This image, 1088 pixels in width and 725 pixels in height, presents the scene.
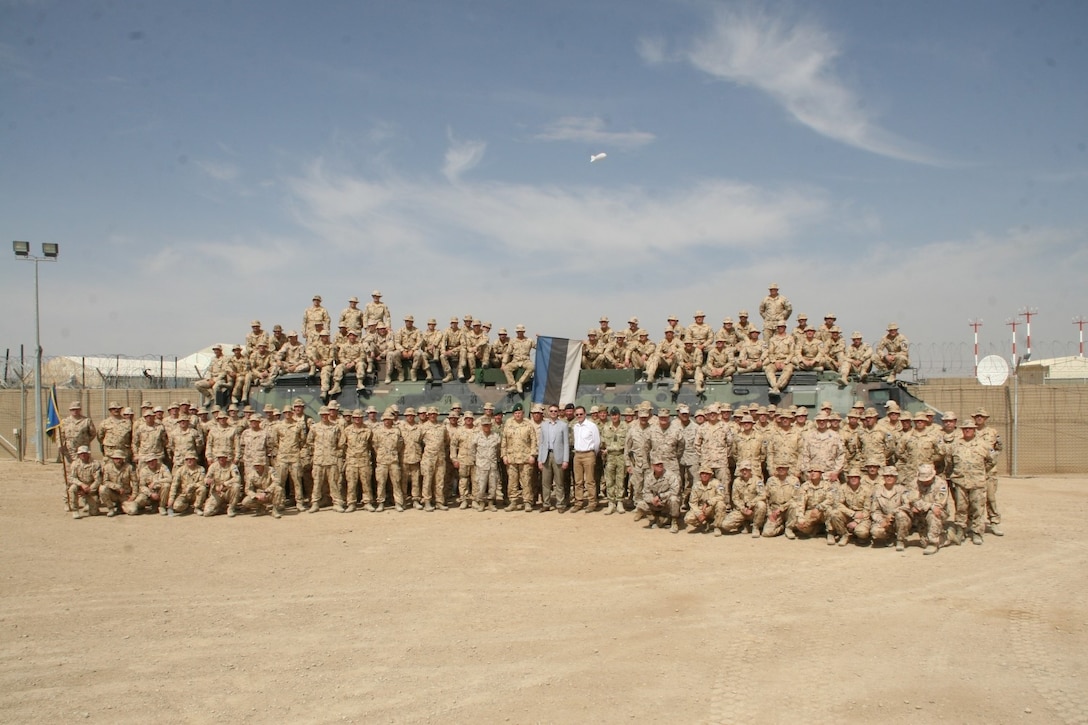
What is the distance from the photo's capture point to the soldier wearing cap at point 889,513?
888cm

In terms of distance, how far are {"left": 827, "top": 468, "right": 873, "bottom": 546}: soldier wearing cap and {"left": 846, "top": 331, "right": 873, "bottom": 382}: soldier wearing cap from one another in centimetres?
331

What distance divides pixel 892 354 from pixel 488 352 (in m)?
6.58

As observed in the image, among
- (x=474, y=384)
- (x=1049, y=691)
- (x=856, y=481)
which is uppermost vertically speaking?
(x=474, y=384)

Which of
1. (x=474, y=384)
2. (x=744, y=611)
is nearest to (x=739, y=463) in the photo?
(x=744, y=611)

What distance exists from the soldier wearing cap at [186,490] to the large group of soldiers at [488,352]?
251 cm

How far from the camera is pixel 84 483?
11.6 meters

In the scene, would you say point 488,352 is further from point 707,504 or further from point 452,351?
point 707,504

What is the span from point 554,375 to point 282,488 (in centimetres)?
473

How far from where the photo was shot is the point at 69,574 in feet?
26.3

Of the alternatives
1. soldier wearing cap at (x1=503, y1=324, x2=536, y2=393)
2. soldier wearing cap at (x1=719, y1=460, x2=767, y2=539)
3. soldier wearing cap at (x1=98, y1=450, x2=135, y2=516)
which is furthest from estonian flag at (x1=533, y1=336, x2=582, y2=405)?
soldier wearing cap at (x1=98, y1=450, x2=135, y2=516)

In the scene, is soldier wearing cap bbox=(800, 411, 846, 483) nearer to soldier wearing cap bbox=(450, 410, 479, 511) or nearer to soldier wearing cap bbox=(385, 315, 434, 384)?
soldier wearing cap bbox=(450, 410, 479, 511)

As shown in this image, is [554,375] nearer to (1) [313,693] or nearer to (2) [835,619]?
(2) [835,619]

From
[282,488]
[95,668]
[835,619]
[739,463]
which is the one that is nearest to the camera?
[95,668]

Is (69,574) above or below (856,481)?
below
